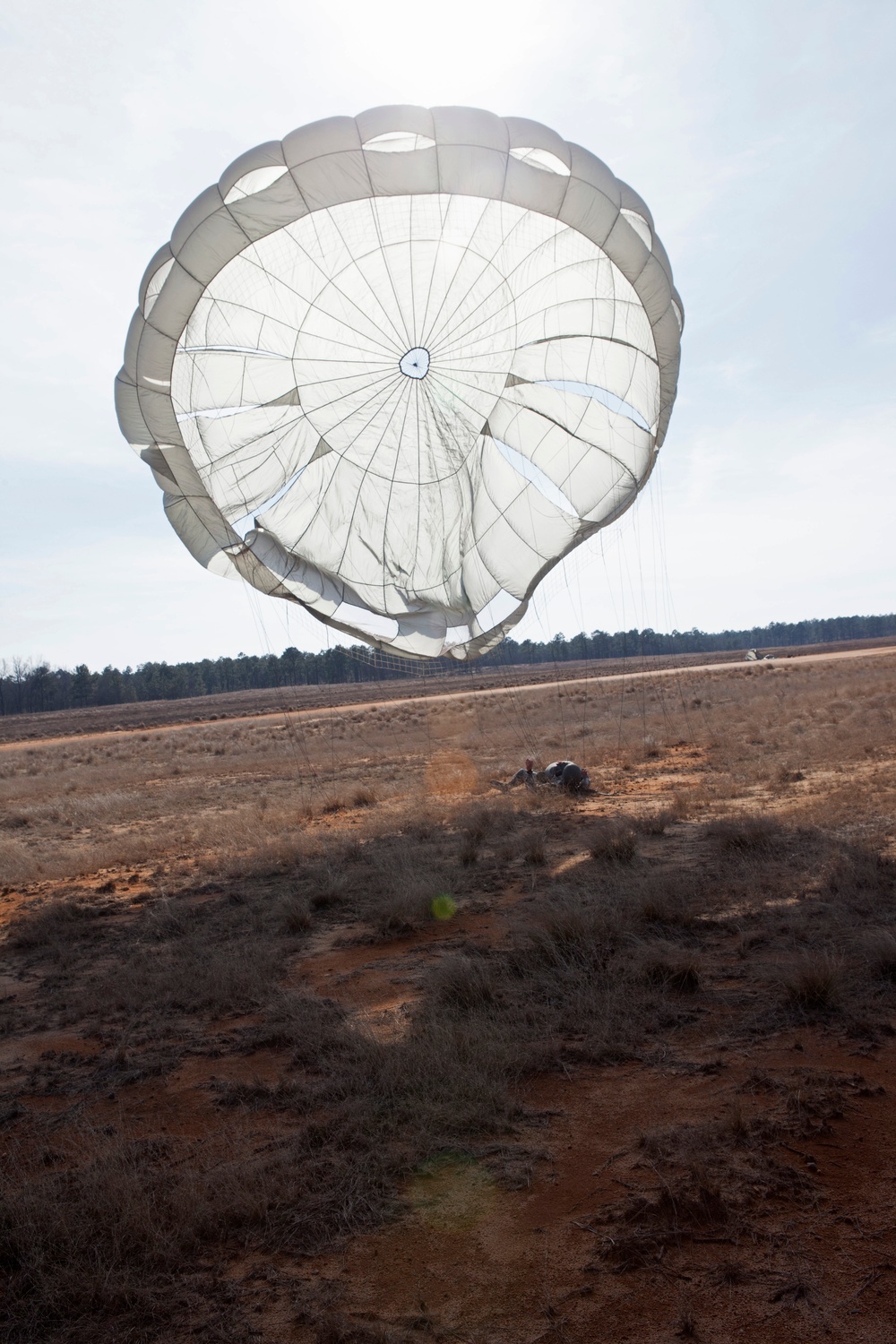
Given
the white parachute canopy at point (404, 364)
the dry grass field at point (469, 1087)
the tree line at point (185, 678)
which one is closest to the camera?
the dry grass field at point (469, 1087)

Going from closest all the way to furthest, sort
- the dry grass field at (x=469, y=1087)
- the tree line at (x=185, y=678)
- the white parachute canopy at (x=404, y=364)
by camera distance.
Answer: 1. the dry grass field at (x=469, y=1087)
2. the white parachute canopy at (x=404, y=364)
3. the tree line at (x=185, y=678)

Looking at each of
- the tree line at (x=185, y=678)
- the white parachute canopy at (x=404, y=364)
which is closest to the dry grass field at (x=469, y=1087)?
the white parachute canopy at (x=404, y=364)

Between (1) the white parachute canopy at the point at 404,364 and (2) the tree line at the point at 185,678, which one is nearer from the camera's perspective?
(1) the white parachute canopy at the point at 404,364

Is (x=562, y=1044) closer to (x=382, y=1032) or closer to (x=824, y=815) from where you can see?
(x=382, y=1032)

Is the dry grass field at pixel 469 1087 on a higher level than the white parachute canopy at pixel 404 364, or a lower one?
lower

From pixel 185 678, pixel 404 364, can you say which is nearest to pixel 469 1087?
pixel 404 364

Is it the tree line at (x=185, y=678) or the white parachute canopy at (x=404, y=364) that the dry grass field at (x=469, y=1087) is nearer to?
the white parachute canopy at (x=404, y=364)
